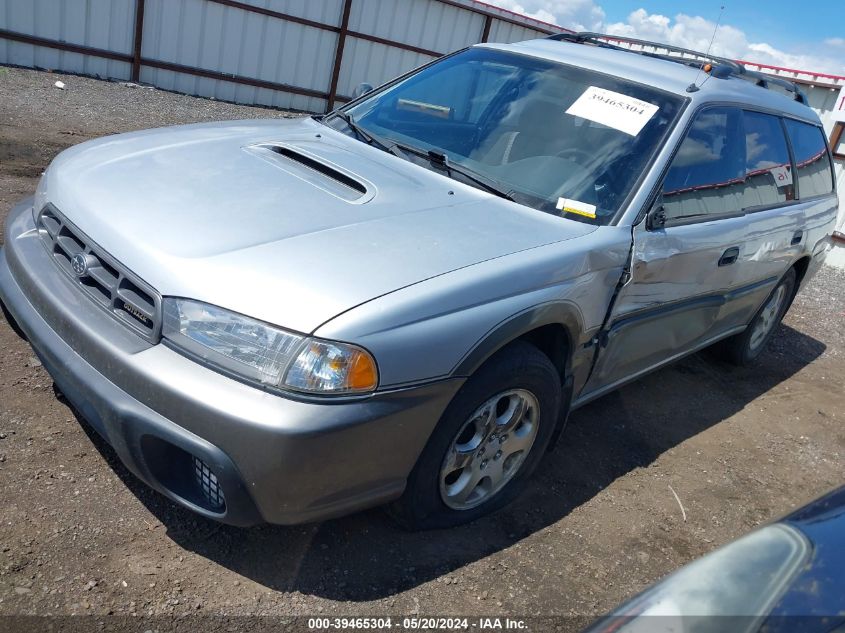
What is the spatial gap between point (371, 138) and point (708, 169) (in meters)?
1.68

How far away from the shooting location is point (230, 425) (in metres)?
2.21

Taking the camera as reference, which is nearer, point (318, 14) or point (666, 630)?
point (666, 630)

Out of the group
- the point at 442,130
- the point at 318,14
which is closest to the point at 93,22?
the point at 318,14

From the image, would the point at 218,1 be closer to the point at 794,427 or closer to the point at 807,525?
the point at 794,427

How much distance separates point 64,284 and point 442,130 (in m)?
1.89

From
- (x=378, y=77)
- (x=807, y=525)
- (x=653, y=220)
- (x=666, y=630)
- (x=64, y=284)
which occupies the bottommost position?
(x=378, y=77)

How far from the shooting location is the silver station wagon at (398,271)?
7.49 feet

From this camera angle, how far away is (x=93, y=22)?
1145 cm

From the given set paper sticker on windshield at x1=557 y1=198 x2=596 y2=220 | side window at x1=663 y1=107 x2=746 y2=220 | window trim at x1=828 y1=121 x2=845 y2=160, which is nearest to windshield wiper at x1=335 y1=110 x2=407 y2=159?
paper sticker on windshield at x1=557 y1=198 x2=596 y2=220

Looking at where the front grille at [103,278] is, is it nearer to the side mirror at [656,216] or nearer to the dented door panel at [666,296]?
the dented door panel at [666,296]

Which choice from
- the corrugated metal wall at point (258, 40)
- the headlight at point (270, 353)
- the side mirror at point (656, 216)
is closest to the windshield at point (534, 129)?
the side mirror at point (656, 216)

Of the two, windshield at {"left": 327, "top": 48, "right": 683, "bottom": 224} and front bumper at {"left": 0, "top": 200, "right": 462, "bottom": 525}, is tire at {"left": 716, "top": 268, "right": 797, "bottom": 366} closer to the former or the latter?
windshield at {"left": 327, "top": 48, "right": 683, "bottom": 224}

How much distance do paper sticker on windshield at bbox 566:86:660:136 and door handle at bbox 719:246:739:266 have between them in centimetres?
90

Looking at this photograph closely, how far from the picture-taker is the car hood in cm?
235
